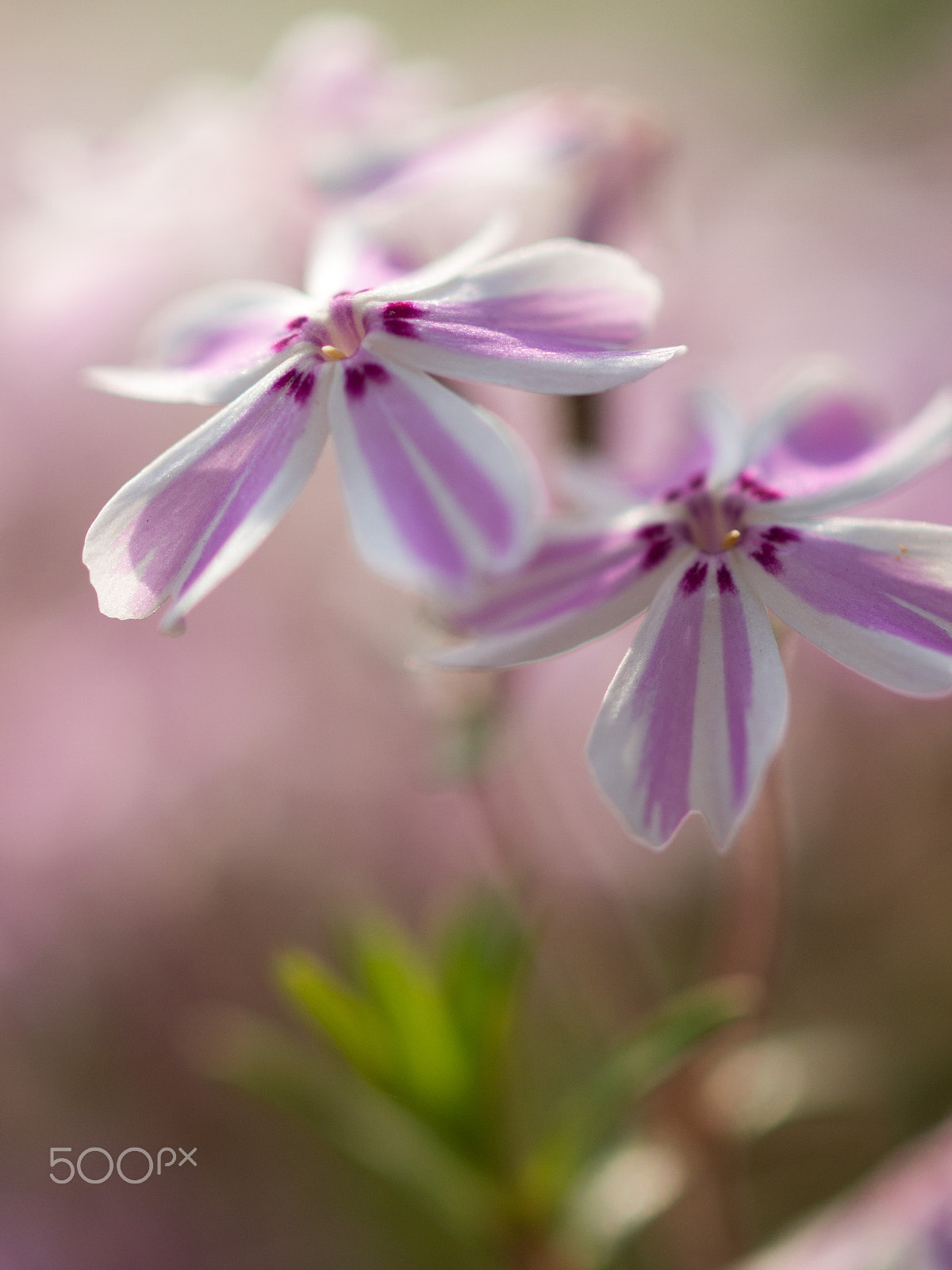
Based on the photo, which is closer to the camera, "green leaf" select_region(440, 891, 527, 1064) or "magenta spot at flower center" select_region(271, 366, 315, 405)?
"magenta spot at flower center" select_region(271, 366, 315, 405)

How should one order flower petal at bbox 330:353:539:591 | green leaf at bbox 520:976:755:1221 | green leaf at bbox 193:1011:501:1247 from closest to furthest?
flower petal at bbox 330:353:539:591 → green leaf at bbox 520:976:755:1221 → green leaf at bbox 193:1011:501:1247

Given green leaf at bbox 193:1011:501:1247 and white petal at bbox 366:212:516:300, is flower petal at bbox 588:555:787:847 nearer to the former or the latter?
white petal at bbox 366:212:516:300

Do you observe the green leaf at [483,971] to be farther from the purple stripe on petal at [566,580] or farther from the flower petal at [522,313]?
the flower petal at [522,313]

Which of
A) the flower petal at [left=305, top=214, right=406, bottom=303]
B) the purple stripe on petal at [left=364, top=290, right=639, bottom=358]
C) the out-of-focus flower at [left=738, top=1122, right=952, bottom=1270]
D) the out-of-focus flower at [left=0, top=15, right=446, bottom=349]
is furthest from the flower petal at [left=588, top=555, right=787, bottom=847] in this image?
the out-of-focus flower at [left=0, top=15, right=446, bottom=349]

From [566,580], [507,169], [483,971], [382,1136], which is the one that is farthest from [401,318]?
[382,1136]

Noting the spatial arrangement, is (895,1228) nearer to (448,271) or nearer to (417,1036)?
(417,1036)

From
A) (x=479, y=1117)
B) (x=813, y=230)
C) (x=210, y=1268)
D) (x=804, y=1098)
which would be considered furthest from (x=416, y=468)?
(x=813, y=230)
